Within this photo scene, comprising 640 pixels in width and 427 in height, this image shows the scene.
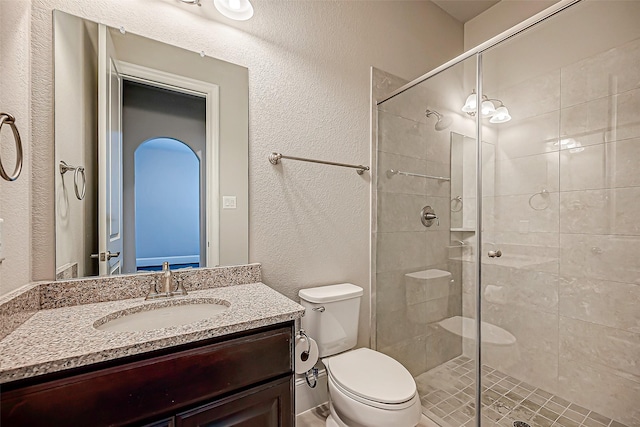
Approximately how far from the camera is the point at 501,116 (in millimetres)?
1578

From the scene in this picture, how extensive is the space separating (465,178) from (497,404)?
1227mm

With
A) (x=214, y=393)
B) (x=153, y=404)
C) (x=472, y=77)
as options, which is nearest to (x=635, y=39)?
(x=472, y=77)

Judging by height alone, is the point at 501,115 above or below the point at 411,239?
above

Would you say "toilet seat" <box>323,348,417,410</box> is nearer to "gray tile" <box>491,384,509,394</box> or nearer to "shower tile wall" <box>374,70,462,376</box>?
"shower tile wall" <box>374,70,462,376</box>

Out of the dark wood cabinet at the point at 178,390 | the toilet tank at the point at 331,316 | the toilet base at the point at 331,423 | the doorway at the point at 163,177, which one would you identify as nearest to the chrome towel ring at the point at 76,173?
the doorway at the point at 163,177

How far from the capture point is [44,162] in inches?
41.5

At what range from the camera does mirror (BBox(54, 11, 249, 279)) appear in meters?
1.11

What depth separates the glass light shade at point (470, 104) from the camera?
60.5 inches

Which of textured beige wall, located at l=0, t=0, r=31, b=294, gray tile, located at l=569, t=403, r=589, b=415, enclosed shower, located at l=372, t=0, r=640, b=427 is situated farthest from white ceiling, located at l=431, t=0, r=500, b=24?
gray tile, located at l=569, t=403, r=589, b=415

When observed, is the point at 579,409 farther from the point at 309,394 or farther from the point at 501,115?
the point at 501,115

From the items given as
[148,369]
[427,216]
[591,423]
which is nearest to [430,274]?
[427,216]

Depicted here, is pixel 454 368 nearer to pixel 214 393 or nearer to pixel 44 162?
pixel 214 393

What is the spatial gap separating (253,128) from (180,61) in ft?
1.42

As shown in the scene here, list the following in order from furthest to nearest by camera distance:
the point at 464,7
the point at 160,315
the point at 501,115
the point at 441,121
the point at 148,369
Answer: the point at 464,7 < the point at 441,121 < the point at 501,115 < the point at 160,315 < the point at 148,369
